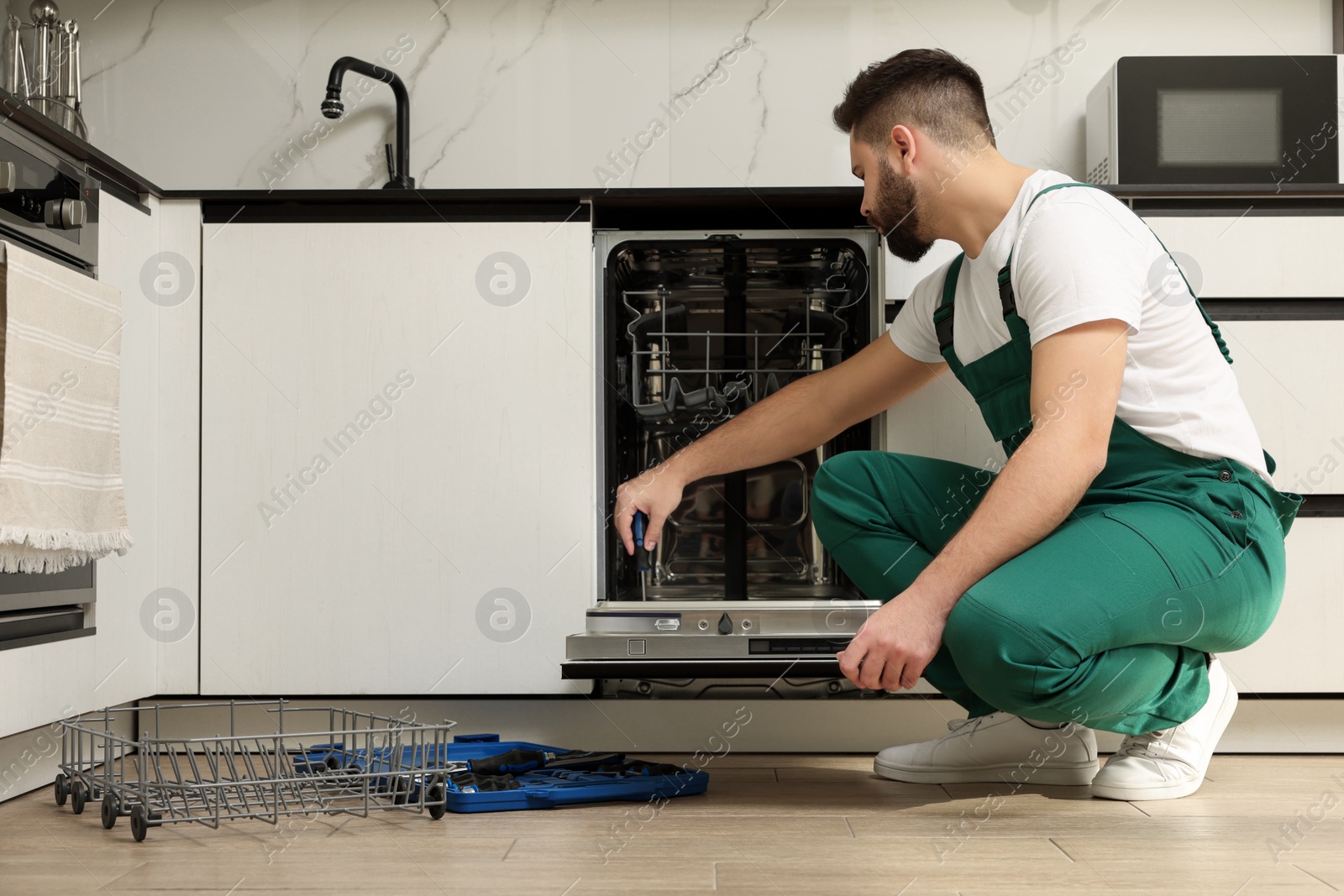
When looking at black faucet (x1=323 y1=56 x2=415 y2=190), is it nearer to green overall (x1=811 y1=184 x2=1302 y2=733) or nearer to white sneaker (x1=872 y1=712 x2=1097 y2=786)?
green overall (x1=811 y1=184 x2=1302 y2=733)

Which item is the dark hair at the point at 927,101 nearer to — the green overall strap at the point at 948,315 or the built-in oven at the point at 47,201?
the green overall strap at the point at 948,315

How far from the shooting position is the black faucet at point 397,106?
2.32m

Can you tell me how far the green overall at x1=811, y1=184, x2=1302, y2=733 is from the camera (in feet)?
4.42

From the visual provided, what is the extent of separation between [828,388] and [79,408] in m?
1.14

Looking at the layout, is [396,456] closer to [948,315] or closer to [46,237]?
[46,237]

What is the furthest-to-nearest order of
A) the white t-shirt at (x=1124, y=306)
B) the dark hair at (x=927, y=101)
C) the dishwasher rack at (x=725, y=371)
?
1. the dishwasher rack at (x=725, y=371)
2. the dark hair at (x=927, y=101)
3. the white t-shirt at (x=1124, y=306)

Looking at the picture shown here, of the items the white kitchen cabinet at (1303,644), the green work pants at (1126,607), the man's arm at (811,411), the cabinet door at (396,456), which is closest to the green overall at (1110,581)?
the green work pants at (1126,607)

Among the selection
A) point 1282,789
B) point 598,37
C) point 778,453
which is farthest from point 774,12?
point 1282,789

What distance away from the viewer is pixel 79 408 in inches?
63.7

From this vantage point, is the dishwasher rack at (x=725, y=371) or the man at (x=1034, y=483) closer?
the man at (x=1034, y=483)

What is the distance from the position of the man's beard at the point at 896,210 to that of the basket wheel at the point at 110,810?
4.27 feet

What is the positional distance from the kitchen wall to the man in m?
0.92

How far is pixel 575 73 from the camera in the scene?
8.46 feet

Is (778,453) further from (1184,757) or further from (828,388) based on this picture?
(1184,757)
